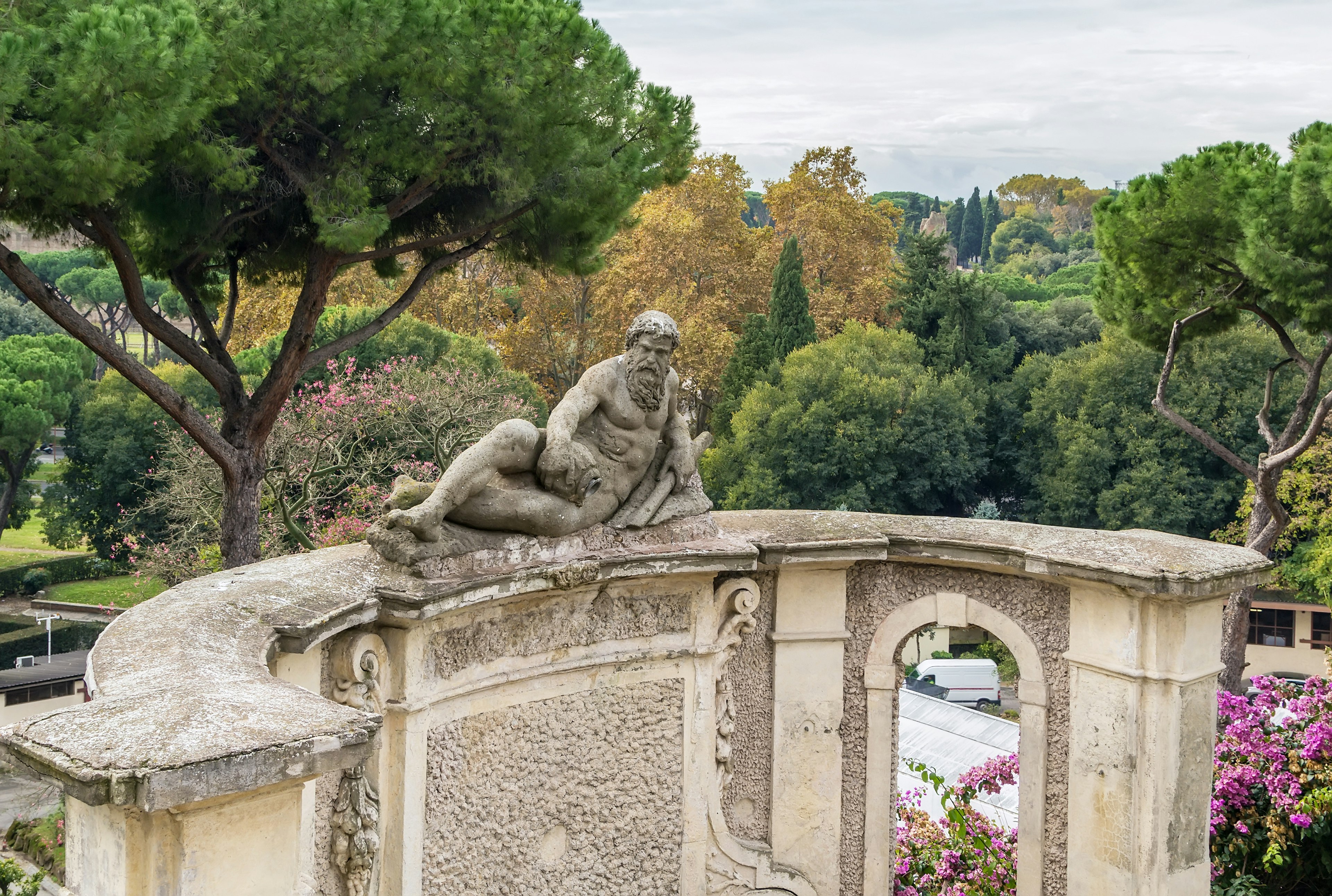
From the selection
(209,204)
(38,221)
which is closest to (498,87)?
(209,204)

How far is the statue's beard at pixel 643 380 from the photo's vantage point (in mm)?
7328

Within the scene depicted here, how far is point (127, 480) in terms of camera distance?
108 feet

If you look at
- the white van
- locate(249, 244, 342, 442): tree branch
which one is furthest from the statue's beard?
the white van

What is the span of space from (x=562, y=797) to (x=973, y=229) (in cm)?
9935

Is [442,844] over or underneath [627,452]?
underneath

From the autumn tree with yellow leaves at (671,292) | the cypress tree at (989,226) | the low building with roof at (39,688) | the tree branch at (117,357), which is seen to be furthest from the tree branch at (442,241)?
the cypress tree at (989,226)

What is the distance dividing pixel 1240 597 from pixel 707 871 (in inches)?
527

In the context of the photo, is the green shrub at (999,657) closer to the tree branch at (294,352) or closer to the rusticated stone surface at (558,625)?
the tree branch at (294,352)

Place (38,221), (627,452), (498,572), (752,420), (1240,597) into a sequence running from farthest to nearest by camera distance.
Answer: (752,420) < (1240,597) < (38,221) < (627,452) < (498,572)

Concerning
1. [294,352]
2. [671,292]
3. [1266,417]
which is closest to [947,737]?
[1266,417]

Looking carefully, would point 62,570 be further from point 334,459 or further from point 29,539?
point 334,459

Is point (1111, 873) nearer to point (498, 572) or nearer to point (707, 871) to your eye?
point (707, 871)

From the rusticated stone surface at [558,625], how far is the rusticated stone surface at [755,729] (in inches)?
30.2

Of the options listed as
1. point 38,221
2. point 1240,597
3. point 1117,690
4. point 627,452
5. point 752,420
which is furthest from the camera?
point 752,420
